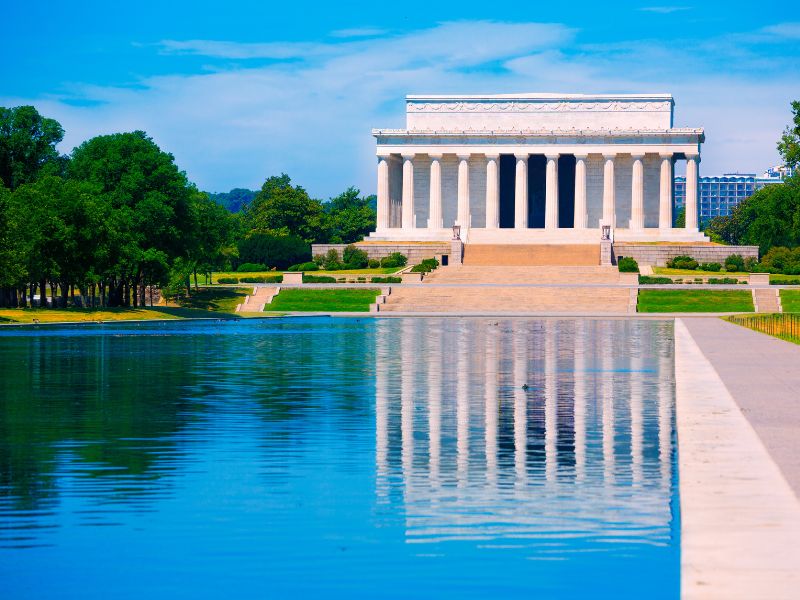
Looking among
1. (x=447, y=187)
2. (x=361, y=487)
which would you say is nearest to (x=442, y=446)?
(x=361, y=487)

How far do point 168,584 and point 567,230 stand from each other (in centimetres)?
11236

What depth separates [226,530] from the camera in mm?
12844

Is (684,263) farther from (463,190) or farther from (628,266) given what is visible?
(463,190)

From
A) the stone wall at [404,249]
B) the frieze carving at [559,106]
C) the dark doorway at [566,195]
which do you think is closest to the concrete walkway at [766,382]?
the stone wall at [404,249]

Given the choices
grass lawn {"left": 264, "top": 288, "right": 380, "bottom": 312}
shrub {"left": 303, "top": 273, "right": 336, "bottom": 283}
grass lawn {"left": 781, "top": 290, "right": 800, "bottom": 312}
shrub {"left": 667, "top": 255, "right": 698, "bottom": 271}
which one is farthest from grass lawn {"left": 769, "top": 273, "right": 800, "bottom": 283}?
shrub {"left": 303, "top": 273, "right": 336, "bottom": 283}

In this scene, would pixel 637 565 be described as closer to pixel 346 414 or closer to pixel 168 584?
pixel 168 584

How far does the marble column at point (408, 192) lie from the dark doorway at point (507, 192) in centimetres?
1099

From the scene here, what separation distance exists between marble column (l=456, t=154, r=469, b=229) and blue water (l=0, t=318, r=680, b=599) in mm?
96209

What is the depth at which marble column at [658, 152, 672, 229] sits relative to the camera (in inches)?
4995

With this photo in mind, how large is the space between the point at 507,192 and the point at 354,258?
106 ft

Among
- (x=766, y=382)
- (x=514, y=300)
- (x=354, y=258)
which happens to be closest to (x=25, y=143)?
(x=354, y=258)

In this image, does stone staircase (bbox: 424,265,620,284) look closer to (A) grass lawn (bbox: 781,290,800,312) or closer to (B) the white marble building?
(A) grass lawn (bbox: 781,290,800,312)

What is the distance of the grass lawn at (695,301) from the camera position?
81500 mm

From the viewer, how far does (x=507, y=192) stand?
137250 millimetres
